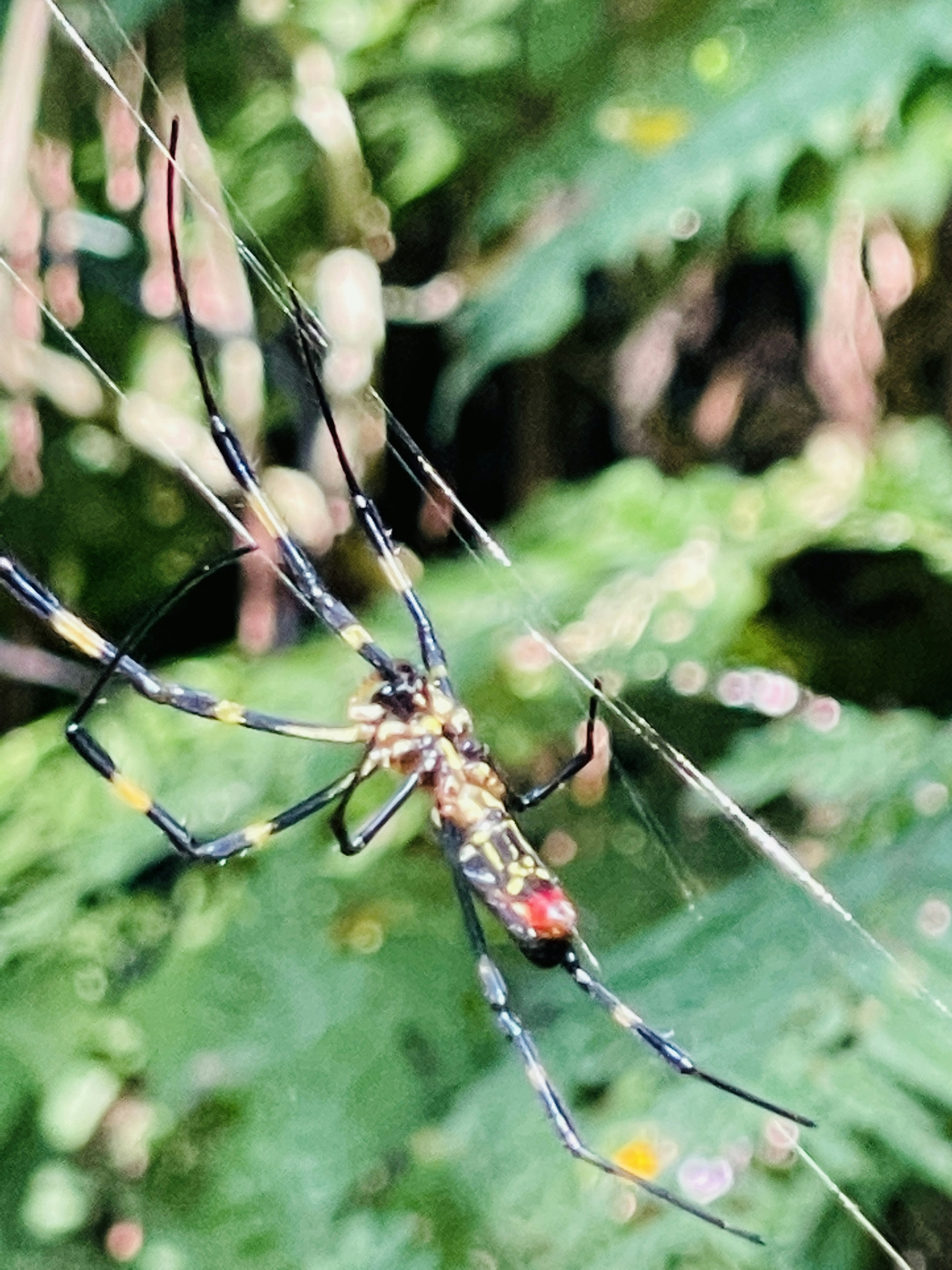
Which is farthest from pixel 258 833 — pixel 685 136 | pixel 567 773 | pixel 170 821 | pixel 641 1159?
pixel 685 136

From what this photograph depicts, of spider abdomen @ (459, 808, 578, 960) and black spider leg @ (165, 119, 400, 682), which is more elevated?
black spider leg @ (165, 119, 400, 682)

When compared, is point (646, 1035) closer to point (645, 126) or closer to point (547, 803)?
point (547, 803)

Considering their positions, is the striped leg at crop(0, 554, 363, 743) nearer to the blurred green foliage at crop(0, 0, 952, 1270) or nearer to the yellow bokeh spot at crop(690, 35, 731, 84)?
the blurred green foliage at crop(0, 0, 952, 1270)

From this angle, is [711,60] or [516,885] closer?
[516,885]

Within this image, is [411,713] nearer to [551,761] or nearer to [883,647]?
[551,761]

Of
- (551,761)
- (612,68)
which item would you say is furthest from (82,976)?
(612,68)

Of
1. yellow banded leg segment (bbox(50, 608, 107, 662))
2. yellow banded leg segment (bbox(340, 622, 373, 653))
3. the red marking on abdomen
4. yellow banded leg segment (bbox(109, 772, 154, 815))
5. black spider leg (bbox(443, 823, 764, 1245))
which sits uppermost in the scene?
yellow banded leg segment (bbox(50, 608, 107, 662))

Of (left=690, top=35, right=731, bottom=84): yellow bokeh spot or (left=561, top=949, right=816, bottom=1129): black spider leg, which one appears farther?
(left=690, top=35, right=731, bottom=84): yellow bokeh spot

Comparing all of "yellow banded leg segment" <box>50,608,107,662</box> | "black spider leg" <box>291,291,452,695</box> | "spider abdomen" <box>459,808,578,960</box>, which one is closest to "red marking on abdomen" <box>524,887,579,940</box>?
"spider abdomen" <box>459,808,578,960</box>
